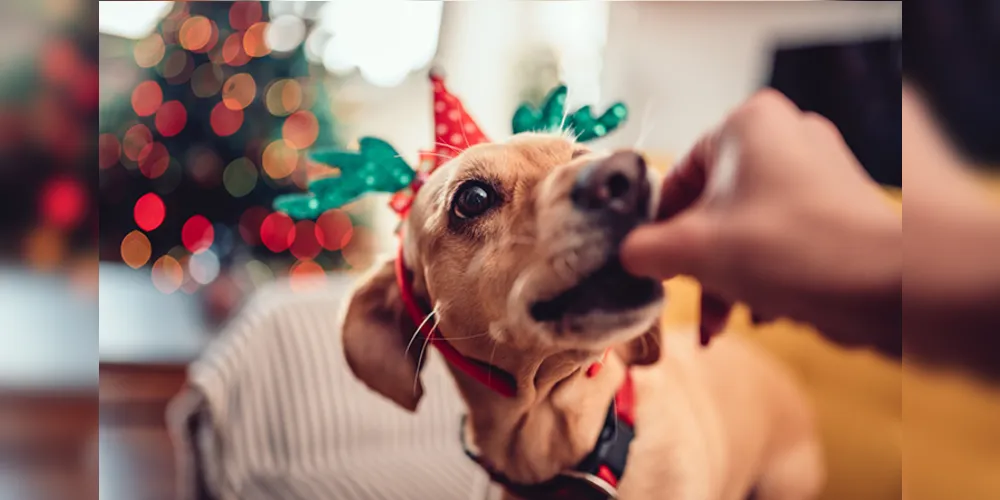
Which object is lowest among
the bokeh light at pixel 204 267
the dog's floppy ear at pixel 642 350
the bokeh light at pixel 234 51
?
the dog's floppy ear at pixel 642 350

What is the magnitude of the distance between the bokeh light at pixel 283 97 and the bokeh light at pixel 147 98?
26 cm

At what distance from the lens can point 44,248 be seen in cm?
53

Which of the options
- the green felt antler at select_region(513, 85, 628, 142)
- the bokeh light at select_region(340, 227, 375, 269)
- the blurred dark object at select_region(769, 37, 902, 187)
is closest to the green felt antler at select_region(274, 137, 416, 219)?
the green felt antler at select_region(513, 85, 628, 142)

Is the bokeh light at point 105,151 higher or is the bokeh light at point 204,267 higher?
the bokeh light at point 105,151

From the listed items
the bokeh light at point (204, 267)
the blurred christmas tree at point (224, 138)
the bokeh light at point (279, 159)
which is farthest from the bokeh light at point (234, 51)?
the bokeh light at point (204, 267)

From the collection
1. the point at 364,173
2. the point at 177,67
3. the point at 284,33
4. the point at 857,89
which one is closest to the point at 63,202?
the point at 364,173

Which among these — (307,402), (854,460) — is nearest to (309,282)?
(307,402)

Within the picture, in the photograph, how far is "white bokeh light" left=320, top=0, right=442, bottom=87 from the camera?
0.79m

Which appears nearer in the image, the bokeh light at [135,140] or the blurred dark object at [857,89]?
the blurred dark object at [857,89]

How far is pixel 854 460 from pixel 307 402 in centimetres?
85

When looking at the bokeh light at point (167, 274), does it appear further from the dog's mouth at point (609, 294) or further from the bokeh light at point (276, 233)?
the dog's mouth at point (609, 294)

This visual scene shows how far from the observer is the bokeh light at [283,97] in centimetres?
178

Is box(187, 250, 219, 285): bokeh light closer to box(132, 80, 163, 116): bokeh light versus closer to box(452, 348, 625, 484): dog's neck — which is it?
box(132, 80, 163, 116): bokeh light

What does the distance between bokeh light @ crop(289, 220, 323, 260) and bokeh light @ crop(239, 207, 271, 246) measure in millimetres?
101
